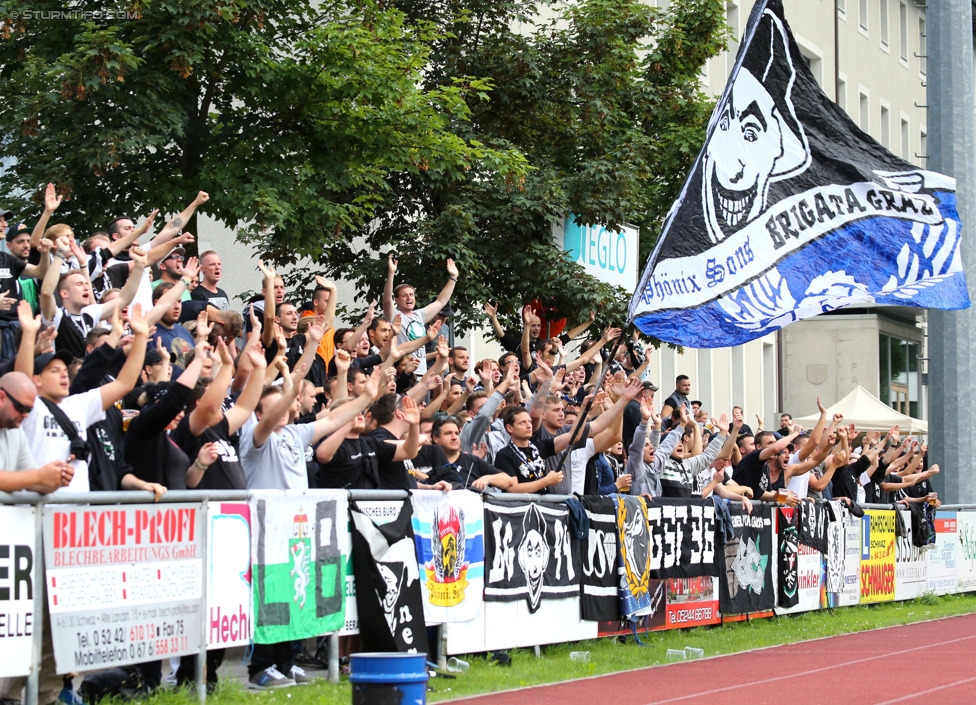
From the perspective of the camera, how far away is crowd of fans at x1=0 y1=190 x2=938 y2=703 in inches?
369

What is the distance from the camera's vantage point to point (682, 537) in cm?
1609

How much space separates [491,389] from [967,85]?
12.4 m

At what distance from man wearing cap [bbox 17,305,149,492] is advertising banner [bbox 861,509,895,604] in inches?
525

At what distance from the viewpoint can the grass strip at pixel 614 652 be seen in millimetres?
10320

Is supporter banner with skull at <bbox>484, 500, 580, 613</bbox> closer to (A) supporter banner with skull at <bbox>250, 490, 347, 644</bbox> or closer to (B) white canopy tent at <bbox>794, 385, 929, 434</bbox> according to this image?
(A) supporter banner with skull at <bbox>250, 490, 347, 644</bbox>

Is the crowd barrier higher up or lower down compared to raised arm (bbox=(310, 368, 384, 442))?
lower down

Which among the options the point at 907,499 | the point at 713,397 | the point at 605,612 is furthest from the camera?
the point at 713,397

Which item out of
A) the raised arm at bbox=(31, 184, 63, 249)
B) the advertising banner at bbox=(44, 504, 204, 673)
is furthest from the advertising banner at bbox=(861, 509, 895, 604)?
the advertising banner at bbox=(44, 504, 204, 673)

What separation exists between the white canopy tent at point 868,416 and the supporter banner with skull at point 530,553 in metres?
21.0

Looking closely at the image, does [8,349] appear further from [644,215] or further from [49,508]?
[644,215]

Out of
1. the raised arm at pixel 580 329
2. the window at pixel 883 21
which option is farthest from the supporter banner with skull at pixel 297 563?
the window at pixel 883 21

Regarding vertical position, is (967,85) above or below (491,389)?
above

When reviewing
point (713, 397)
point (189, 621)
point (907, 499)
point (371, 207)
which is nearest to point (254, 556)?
point (189, 621)

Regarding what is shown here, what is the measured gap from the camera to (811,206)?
13078 millimetres
